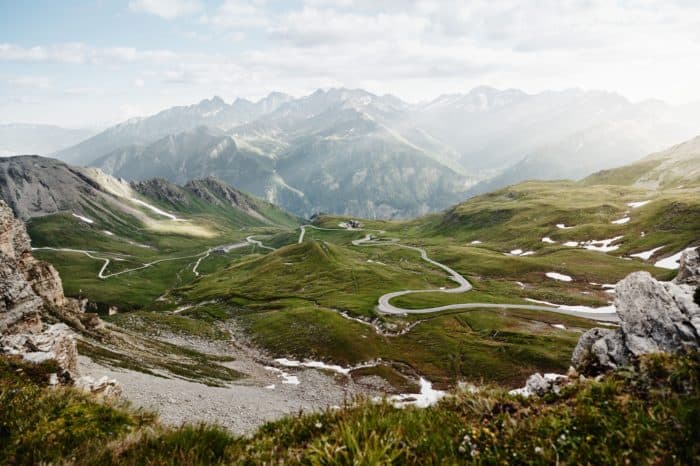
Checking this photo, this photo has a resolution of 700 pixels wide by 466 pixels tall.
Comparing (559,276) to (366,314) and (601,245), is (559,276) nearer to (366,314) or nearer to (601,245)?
(601,245)

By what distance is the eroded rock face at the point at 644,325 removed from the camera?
1309cm

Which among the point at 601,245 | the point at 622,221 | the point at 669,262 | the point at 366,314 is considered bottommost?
Answer: the point at 366,314

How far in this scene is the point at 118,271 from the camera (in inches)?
7835

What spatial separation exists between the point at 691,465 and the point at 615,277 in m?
143

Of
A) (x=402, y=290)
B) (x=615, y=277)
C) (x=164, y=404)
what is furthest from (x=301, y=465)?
(x=615, y=277)

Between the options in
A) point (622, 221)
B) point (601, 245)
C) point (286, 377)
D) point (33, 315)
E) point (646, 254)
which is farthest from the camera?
point (622, 221)

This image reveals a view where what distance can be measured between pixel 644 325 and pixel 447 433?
53.7 ft

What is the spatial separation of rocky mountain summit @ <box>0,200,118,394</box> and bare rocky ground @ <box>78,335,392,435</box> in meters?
5.97

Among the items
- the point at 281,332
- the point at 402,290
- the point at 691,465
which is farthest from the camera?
the point at 402,290

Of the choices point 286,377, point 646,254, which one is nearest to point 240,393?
point 286,377

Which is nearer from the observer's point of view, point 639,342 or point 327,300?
point 639,342

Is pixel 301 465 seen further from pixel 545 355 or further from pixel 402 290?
pixel 402 290

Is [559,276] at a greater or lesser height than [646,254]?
lesser

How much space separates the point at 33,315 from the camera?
40.8 meters
